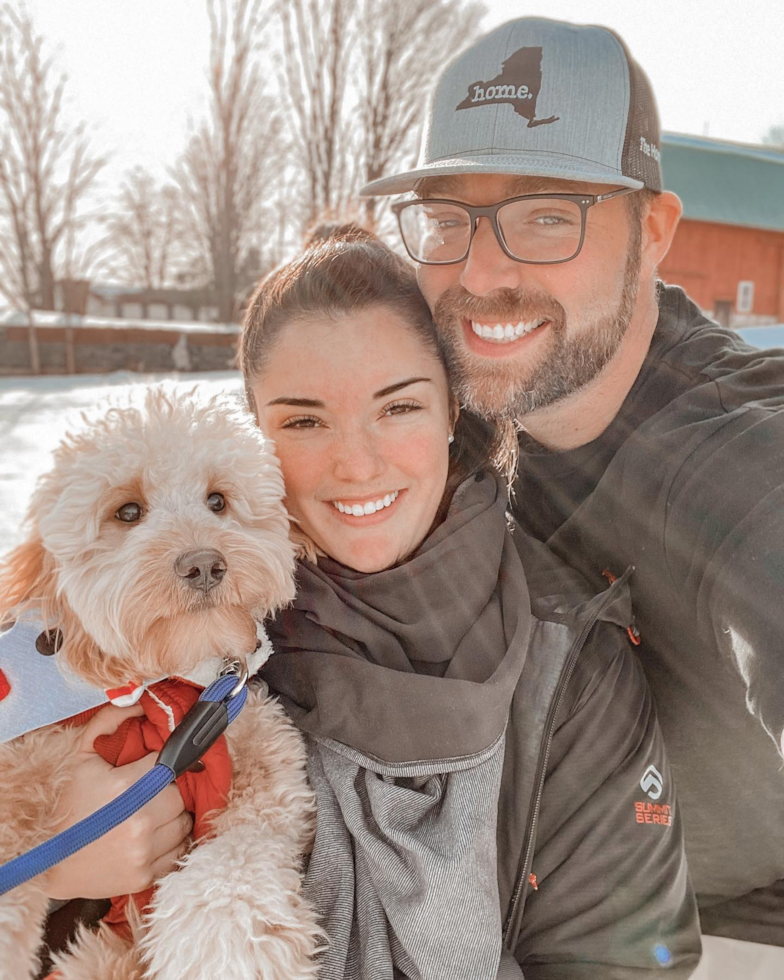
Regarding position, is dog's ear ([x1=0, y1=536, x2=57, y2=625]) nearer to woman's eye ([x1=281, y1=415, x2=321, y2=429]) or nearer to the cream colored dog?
the cream colored dog

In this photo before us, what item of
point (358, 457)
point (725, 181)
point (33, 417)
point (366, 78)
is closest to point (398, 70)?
point (366, 78)

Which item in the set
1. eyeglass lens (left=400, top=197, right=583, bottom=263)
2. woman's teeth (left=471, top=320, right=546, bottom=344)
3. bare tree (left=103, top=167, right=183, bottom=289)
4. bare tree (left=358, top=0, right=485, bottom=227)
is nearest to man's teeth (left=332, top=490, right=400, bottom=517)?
woman's teeth (left=471, top=320, right=546, bottom=344)

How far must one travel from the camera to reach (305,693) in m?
1.92

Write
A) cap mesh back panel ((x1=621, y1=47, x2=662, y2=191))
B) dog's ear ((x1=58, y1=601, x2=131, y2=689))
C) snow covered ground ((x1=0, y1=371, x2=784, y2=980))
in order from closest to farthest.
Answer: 1. dog's ear ((x1=58, y1=601, x2=131, y2=689))
2. snow covered ground ((x1=0, y1=371, x2=784, y2=980))
3. cap mesh back panel ((x1=621, y1=47, x2=662, y2=191))

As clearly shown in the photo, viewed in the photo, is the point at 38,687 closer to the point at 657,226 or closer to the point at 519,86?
the point at 519,86

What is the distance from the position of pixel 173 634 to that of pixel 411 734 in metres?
Result: 0.58

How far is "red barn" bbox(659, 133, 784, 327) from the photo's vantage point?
54.5 feet

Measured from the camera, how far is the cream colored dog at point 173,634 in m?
1.53

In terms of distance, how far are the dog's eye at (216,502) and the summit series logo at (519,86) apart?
4.58 feet

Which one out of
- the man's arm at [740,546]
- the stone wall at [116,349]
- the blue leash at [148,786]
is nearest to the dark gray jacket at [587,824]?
the man's arm at [740,546]

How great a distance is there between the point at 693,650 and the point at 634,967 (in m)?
0.77

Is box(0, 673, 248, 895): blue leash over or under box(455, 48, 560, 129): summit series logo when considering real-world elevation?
under

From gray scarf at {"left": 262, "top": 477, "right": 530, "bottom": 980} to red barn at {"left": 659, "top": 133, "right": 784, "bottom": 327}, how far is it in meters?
16.5

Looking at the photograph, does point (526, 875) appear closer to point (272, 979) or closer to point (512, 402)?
point (272, 979)
